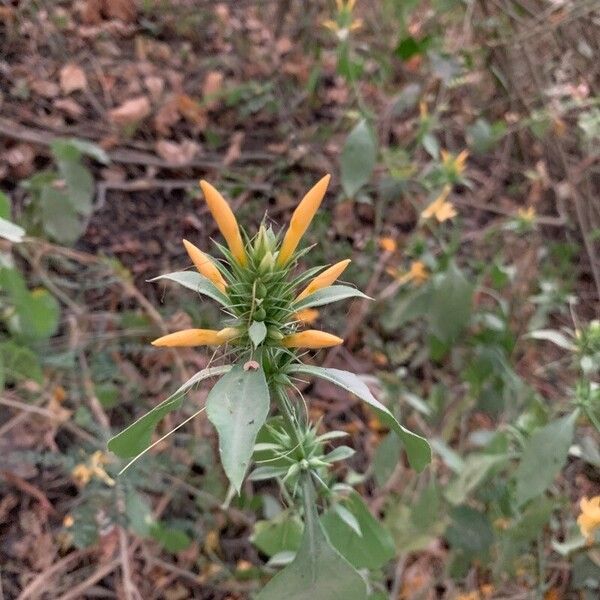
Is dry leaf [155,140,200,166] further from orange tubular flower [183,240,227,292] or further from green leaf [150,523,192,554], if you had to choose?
orange tubular flower [183,240,227,292]

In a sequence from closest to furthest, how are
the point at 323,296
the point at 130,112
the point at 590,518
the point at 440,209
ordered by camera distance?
the point at 323,296
the point at 590,518
the point at 440,209
the point at 130,112

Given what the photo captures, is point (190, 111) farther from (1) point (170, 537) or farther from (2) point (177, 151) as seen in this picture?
(1) point (170, 537)

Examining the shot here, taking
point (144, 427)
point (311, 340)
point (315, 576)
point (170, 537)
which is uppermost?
point (311, 340)

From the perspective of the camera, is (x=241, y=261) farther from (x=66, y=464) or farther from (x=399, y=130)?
(x=399, y=130)

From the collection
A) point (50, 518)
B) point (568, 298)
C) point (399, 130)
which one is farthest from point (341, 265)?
point (399, 130)

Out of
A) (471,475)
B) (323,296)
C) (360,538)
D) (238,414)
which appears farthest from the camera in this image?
(471,475)

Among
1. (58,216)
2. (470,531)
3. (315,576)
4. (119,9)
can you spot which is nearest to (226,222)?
(315,576)
